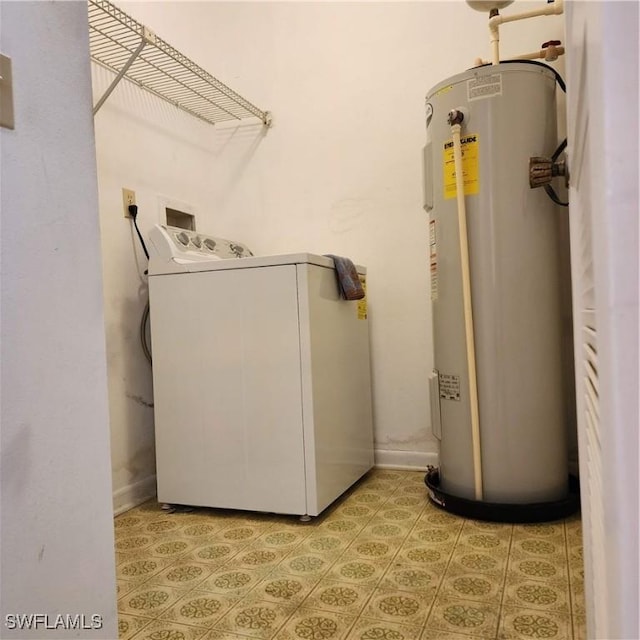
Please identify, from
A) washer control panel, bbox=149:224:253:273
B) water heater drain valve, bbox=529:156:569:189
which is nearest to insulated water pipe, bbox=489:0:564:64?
water heater drain valve, bbox=529:156:569:189

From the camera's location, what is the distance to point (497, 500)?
1658 mm

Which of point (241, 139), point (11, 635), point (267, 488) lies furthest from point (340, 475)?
point (241, 139)

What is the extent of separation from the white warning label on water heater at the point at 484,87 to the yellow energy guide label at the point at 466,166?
12cm

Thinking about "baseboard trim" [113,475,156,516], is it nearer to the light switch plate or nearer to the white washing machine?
the white washing machine

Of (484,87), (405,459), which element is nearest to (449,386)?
(405,459)

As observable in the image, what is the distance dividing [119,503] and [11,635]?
1366 mm

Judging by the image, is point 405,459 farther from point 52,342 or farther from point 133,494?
point 52,342

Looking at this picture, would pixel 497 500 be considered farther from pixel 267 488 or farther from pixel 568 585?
pixel 267 488

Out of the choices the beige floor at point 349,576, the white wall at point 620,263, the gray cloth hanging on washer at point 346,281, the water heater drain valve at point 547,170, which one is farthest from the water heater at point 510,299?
the white wall at point 620,263

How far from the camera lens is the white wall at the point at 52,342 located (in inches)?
24.9

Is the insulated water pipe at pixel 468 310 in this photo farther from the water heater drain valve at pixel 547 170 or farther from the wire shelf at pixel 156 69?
the wire shelf at pixel 156 69

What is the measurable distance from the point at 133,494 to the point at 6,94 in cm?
166

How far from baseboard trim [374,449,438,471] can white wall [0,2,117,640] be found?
1609 mm

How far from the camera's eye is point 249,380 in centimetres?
176
